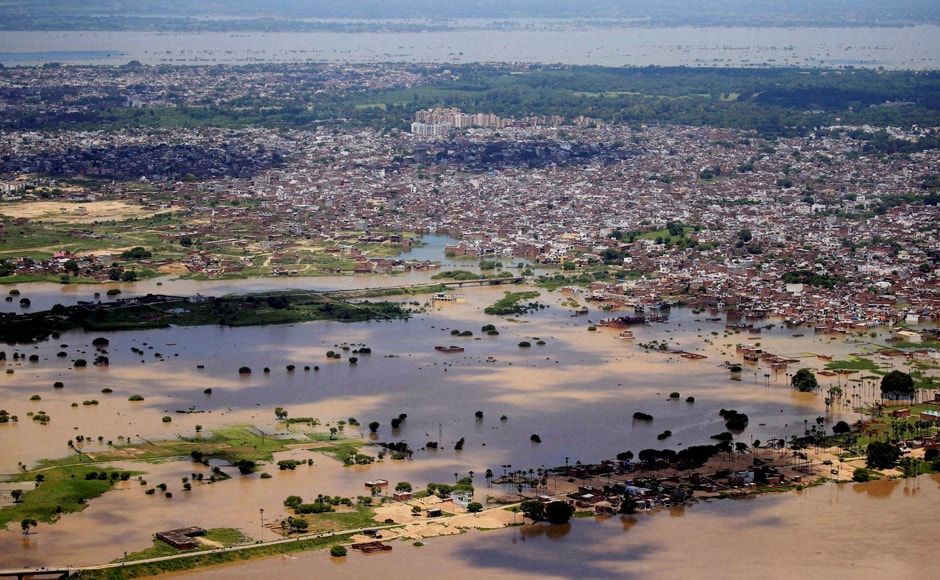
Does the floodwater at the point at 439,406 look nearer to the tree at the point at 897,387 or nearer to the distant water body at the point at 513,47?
the tree at the point at 897,387

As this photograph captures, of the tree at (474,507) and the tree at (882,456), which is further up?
the tree at (882,456)

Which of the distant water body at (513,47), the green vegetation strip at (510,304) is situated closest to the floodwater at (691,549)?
the green vegetation strip at (510,304)

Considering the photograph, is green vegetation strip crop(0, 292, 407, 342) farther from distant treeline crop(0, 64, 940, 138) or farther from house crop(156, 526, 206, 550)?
distant treeline crop(0, 64, 940, 138)

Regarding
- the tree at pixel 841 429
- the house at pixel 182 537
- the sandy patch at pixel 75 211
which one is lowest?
the house at pixel 182 537


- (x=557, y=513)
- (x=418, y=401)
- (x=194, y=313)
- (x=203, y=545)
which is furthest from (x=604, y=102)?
(x=203, y=545)

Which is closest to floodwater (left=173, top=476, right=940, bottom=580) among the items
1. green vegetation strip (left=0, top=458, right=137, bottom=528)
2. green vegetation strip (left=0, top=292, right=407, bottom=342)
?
green vegetation strip (left=0, top=458, right=137, bottom=528)

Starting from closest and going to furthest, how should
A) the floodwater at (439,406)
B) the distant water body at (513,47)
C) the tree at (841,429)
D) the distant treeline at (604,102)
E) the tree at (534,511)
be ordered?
1. the floodwater at (439,406)
2. the tree at (534,511)
3. the tree at (841,429)
4. the distant treeline at (604,102)
5. the distant water body at (513,47)
